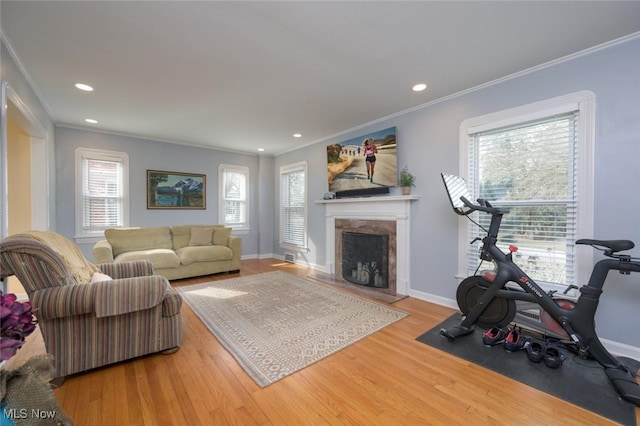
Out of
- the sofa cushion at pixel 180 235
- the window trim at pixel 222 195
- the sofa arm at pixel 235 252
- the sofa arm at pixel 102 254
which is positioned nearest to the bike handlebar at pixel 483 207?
the sofa arm at pixel 235 252

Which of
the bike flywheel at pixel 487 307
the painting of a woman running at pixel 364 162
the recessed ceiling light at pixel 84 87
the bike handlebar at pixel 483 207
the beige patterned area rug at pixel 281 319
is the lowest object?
the beige patterned area rug at pixel 281 319

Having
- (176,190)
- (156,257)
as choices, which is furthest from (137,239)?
(176,190)

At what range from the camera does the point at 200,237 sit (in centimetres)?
488

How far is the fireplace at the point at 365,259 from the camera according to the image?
385 centimetres

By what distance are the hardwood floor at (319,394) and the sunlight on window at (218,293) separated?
1333 millimetres

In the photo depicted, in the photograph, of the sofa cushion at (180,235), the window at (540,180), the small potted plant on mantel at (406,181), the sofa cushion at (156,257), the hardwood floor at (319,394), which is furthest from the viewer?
the sofa cushion at (180,235)

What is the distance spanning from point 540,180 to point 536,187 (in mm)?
71

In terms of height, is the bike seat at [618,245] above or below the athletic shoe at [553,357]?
above

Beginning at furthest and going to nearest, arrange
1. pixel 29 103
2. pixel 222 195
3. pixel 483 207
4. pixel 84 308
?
1. pixel 222 195
2. pixel 29 103
3. pixel 483 207
4. pixel 84 308

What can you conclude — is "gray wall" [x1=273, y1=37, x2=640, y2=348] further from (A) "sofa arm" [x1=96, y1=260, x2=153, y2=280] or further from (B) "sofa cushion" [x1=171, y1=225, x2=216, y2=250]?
(B) "sofa cushion" [x1=171, y1=225, x2=216, y2=250]

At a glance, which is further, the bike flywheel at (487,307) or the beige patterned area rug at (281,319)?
the bike flywheel at (487,307)

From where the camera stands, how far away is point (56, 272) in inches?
69.7

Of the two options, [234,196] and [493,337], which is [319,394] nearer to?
[493,337]

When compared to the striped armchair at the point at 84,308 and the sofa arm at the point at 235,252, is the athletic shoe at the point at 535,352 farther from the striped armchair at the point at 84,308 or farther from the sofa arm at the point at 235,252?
the sofa arm at the point at 235,252
